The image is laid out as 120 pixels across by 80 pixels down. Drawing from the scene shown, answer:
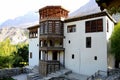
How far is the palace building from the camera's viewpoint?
22.9 m

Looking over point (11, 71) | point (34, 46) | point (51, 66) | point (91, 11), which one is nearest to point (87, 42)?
point (51, 66)

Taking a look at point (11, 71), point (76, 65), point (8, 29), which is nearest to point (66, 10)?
point (76, 65)

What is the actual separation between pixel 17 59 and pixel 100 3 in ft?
129

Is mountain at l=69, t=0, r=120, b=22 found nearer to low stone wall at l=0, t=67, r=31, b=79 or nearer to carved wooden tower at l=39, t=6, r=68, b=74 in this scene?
carved wooden tower at l=39, t=6, r=68, b=74

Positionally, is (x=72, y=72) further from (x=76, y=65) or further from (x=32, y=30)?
(x=32, y=30)

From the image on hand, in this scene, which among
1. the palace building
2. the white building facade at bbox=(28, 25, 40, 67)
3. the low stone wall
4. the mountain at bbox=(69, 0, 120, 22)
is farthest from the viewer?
the white building facade at bbox=(28, 25, 40, 67)

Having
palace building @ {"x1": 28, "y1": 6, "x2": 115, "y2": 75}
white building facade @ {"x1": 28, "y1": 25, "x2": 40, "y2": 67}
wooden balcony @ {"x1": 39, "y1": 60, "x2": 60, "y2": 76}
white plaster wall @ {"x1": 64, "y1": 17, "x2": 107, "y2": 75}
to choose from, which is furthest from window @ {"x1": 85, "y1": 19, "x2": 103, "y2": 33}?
white building facade @ {"x1": 28, "y1": 25, "x2": 40, "y2": 67}

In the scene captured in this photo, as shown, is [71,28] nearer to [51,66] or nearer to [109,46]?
[51,66]

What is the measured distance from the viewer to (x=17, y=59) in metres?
41.9

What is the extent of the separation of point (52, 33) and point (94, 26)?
6.36 meters

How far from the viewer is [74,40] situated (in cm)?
2648

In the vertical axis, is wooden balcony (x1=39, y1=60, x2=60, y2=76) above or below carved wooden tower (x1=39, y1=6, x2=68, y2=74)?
below

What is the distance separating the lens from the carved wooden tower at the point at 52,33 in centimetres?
2753

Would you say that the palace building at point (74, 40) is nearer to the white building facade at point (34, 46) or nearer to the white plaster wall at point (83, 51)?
the white plaster wall at point (83, 51)
